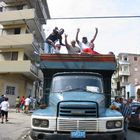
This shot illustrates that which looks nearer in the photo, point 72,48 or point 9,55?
point 72,48

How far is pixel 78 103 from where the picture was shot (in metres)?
9.09

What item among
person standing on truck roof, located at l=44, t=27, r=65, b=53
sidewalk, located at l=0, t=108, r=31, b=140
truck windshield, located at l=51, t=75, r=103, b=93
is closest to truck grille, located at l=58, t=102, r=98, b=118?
truck windshield, located at l=51, t=75, r=103, b=93

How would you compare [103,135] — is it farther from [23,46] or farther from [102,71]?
[23,46]

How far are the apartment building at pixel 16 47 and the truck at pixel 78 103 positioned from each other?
2751 centimetres

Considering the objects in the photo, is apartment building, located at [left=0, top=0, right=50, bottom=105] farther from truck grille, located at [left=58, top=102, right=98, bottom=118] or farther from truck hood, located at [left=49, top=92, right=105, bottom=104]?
A: truck grille, located at [left=58, top=102, right=98, bottom=118]

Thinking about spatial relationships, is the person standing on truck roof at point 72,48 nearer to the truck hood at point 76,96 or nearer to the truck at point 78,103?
the truck at point 78,103

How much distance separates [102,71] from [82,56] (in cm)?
79

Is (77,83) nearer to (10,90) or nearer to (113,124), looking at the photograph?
(113,124)

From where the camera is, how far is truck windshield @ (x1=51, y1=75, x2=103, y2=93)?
10597 millimetres

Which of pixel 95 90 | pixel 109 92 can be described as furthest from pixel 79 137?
pixel 109 92

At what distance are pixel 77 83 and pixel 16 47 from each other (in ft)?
107

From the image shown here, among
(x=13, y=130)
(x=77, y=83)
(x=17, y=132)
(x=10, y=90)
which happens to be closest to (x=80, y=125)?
(x=77, y=83)

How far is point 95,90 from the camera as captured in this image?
10555 millimetres

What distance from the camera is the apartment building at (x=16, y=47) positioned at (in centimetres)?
3984
